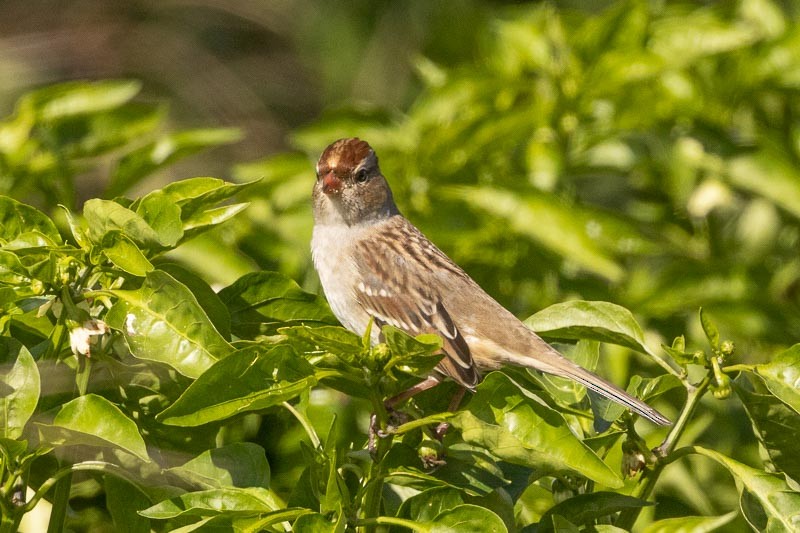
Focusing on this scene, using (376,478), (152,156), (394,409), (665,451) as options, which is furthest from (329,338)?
(152,156)

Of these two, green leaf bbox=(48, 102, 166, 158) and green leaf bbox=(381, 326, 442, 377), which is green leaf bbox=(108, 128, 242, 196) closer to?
green leaf bbox=(48, 102, 166, 158)

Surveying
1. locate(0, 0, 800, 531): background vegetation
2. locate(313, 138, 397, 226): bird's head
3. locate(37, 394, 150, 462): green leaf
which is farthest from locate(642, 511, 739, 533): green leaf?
locate(313, 138, 397, 226): bird's head

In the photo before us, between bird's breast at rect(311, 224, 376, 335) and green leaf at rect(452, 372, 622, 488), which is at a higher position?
green leaf at rect(452, 372, 622, 488)

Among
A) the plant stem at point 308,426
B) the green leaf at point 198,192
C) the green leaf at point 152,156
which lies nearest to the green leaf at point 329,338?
the plant stem at point 308,426

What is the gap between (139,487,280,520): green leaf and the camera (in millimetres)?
2115

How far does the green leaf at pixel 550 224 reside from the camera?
3.92 m

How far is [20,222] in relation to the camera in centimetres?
245

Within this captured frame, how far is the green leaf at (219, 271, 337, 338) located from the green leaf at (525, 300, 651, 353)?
58 centimetres

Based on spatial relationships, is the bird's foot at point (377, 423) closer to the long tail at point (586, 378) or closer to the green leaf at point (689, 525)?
the long tail at point (586, 378)

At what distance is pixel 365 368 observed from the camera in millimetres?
2244

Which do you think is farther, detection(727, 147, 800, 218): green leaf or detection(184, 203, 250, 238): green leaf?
detection(727, 147, 800, 218): green leaf

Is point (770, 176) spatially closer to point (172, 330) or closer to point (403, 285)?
point (403, 285)

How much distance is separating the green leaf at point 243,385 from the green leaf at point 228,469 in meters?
0.15

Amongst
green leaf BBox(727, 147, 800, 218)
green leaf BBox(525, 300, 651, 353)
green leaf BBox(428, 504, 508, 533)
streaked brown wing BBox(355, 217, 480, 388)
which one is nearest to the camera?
green leaf BBox(428, 504, 508, 533)
